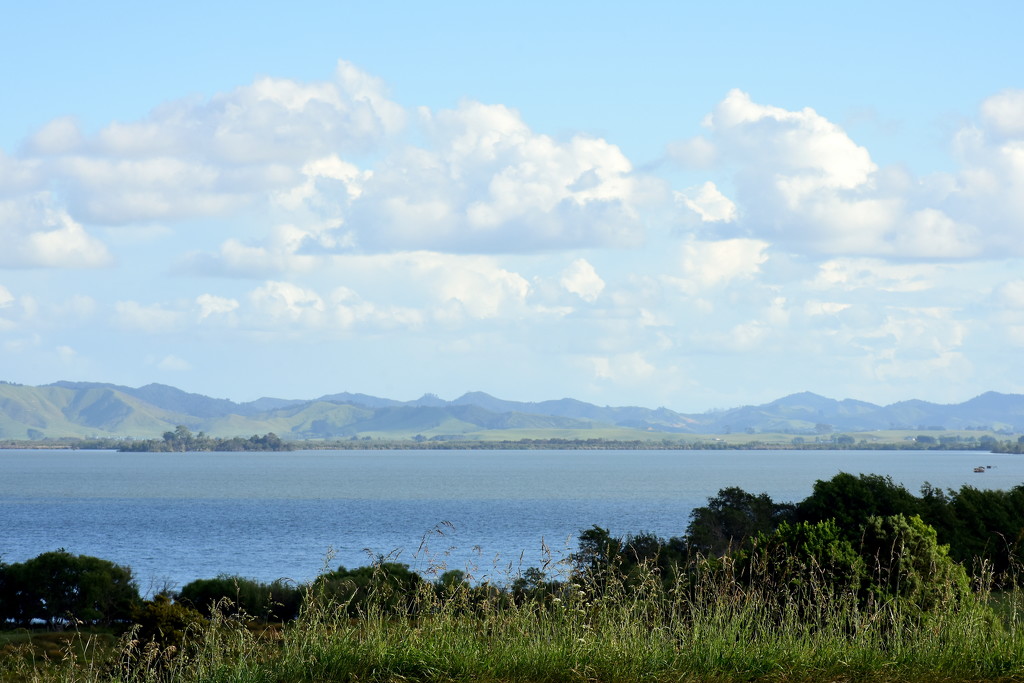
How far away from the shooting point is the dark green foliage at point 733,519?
47312mm

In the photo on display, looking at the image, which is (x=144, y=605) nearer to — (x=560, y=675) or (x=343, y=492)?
(x=560, y=675)

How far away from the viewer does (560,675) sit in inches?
299

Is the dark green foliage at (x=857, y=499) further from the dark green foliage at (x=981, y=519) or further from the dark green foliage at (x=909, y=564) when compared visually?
the dark green foliage at (x=909, y=564)

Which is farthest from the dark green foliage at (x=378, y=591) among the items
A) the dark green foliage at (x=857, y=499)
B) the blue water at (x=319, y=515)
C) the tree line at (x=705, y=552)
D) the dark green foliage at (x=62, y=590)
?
the dark green foliage at (x=857, y=499)

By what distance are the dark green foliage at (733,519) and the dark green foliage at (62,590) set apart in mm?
23473

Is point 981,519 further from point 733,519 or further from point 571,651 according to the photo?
point 571,651

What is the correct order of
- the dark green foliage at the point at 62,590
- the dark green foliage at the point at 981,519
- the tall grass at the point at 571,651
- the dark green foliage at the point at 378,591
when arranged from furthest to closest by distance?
the dark green foliage at the point at 62,590 → the dark green foliage at the point at 981,519 → the dark green foliage at the point at 378,591 → the tall grass at the point at 571,651

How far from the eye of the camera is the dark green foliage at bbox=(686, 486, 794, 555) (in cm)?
4731

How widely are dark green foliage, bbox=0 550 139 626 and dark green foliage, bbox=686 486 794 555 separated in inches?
924

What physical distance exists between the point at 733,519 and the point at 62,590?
2921 cm

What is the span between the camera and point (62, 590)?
136 ft

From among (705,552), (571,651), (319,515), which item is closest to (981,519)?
(705,552)

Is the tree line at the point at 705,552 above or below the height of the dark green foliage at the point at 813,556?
below

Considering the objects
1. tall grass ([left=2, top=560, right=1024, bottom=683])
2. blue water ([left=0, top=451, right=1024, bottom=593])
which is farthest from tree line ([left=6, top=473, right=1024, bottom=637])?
tall grass ([left=2, top=560, right=1024, bottom=683])
